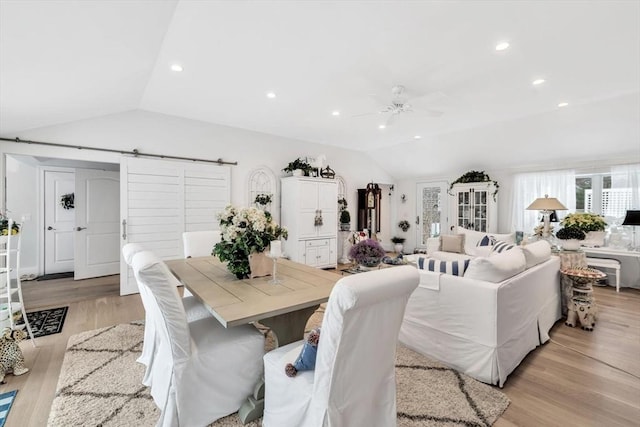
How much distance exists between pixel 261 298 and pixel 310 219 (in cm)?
379

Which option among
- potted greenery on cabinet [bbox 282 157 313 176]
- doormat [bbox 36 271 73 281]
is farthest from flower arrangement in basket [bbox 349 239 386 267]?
doormat [bbox 36 271 73 281]

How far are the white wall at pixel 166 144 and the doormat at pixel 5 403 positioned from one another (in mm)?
2532

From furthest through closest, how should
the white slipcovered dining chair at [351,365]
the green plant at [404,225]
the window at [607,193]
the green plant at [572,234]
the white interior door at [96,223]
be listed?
the green plant at [404,225] → the white interior door at [96,223] → the window at [607,193] → the green plant at [572,234] → the white slipcovered dining chair at [351,365]

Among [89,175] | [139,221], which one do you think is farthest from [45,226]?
[139,221]

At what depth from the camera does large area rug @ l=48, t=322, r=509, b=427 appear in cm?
168

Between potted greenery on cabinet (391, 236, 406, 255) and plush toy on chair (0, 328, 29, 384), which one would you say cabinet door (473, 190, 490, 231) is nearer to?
potted greenery on cabinet (391, 236, 406, 255)

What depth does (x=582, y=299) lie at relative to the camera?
302 centimetres

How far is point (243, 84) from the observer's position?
332 centimetres

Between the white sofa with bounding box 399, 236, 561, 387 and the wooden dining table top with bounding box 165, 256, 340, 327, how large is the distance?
884mm

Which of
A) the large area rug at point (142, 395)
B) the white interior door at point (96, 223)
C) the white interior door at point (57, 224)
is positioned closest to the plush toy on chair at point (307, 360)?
the large area rug at point (142, 395)

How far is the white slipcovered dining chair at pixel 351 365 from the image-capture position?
114 centimetres

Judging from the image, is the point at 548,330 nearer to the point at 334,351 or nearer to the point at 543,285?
the point at 543,285

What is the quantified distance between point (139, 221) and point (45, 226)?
2.45 metres

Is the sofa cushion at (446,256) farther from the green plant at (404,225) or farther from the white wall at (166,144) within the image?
the white wall at (166,144)
